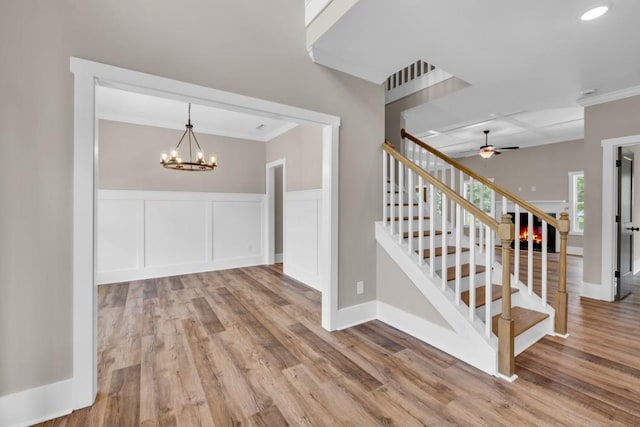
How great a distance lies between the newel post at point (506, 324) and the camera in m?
1.94

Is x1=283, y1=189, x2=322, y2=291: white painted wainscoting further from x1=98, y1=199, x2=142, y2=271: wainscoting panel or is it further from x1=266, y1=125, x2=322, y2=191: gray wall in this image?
x1=98, y1=199, x2=142, y2=271: wainscoting panel

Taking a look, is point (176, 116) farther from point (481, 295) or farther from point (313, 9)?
point (481, 295)

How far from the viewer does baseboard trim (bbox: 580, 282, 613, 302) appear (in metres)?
3.58

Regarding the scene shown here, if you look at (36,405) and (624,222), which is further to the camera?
(624,222)

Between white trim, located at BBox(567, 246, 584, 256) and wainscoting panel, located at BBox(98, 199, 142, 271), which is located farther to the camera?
white trim, located at BBox(567, 246, 584, 256)

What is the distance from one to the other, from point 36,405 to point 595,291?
5.54m

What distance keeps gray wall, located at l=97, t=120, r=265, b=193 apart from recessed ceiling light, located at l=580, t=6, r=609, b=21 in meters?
4.89

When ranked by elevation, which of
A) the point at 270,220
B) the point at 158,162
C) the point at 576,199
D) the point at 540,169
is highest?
the point at 540,169

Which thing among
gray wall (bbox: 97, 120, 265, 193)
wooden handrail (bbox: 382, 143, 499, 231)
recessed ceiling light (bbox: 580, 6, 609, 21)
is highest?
recessed ceiling light (bbox: 580, 6, 609, 21)

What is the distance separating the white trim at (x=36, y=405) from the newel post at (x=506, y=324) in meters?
2.74

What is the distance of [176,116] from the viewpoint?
4.54 meters

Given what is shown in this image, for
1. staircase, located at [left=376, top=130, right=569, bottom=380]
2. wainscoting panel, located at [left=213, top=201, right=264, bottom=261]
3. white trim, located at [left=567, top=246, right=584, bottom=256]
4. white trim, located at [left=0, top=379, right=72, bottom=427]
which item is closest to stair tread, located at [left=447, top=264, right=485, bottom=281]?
staircase, located at [left=376, top=130, right=569, bottom=380]

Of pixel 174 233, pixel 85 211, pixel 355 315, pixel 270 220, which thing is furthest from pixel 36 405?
pixel 270 220

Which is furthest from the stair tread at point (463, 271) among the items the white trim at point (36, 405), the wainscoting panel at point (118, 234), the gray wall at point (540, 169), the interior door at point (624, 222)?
the gray wall at point (540, 169)
